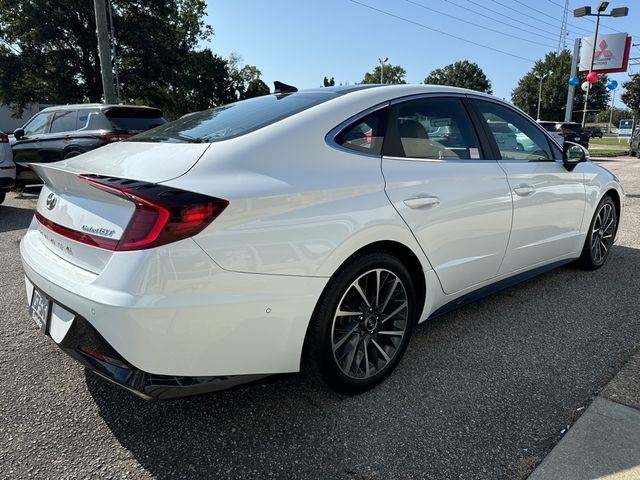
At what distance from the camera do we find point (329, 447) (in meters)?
2.10

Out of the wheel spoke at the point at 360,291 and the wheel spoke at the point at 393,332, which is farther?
the wheel spoke at the point at 393,332

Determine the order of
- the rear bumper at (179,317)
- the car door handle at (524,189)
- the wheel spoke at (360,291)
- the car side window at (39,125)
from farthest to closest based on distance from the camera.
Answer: the car side window at (39,125) → the car door handle at (524,189) → the wheel spoke at (360,291) → the rear bumper at (179,317)

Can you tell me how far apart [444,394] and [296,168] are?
144 centimetres

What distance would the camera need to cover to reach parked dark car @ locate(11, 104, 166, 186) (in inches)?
317

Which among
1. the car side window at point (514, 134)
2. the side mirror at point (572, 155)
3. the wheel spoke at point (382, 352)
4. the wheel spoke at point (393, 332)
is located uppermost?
the car side window at point (514, 134)

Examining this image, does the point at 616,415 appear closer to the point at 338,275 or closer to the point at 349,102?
the point at 338,275

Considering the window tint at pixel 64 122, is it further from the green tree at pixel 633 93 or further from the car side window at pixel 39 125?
the green tree at pixel 633 93

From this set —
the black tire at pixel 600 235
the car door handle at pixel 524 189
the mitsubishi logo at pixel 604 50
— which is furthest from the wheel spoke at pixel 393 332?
the mitsubishi logo at pixel 604 50

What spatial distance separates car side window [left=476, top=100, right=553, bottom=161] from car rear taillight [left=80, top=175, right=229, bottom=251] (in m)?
2.23

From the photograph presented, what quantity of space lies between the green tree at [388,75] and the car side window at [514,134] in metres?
73.3

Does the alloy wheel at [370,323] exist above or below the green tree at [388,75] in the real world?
below

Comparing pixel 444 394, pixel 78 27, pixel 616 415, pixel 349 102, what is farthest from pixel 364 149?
pixel 78 27

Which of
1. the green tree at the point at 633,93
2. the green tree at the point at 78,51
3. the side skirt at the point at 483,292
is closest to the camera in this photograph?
the side skirt at the point at 483,292

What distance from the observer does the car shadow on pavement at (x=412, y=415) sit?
2.00 metres
